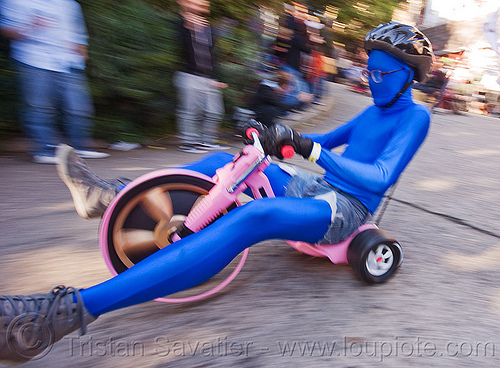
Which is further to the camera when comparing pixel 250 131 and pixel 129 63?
pixel 129 63

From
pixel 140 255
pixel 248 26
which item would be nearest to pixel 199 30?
pixel 248 26

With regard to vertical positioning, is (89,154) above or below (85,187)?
below

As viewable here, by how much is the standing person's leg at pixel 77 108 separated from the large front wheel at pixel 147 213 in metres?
2.55

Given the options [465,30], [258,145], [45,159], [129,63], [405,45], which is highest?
[465,30]

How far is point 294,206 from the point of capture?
178 centimetres

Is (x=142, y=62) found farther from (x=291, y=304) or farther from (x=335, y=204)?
(x=291, y=304)

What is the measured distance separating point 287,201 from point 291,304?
1.73 ft

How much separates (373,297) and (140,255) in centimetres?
114

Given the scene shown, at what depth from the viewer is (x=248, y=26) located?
5.46 m

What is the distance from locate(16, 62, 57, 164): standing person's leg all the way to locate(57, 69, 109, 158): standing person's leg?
0.36ft

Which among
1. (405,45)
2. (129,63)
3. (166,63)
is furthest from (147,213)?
(166,63)

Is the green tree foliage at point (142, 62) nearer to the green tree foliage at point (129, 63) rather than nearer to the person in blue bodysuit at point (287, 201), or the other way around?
the green tree foliage at point (129, 63)

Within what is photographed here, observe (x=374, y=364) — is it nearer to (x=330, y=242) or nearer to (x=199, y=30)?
(x=330, y=242)

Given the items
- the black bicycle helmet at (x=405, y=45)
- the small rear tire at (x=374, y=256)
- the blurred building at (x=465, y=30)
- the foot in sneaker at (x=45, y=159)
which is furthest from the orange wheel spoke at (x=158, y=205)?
the blurred building at (x=465, y=30)
